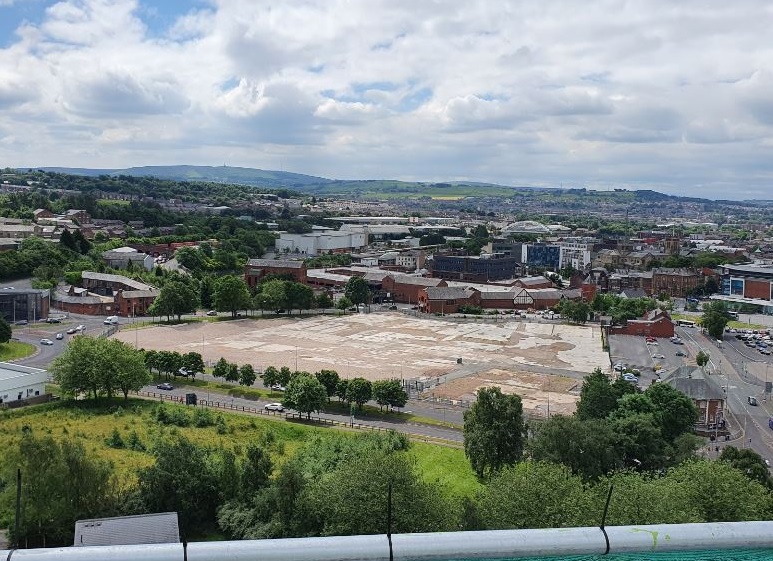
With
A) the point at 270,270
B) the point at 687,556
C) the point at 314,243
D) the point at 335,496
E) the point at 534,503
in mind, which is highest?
the point at 687,556

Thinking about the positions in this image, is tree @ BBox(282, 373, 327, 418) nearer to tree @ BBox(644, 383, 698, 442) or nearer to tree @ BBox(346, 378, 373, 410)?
tree @ BBox(346, 378, 373, 410)

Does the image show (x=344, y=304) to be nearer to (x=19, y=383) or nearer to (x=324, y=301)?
(x=324, y=301)

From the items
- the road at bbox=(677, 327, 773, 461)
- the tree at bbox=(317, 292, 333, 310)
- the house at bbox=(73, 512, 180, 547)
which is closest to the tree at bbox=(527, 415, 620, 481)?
the road at bbox=(677, 327, 773, 461)

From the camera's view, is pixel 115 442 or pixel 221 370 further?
pixel 221 370

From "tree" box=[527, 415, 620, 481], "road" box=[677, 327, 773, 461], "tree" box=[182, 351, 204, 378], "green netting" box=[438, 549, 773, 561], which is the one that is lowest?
"road" box=[677, 327, 773, 461]

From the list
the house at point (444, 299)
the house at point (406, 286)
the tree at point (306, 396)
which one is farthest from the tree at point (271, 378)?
the house at point (406, 286)

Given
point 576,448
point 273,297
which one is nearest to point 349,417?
point 576,448
